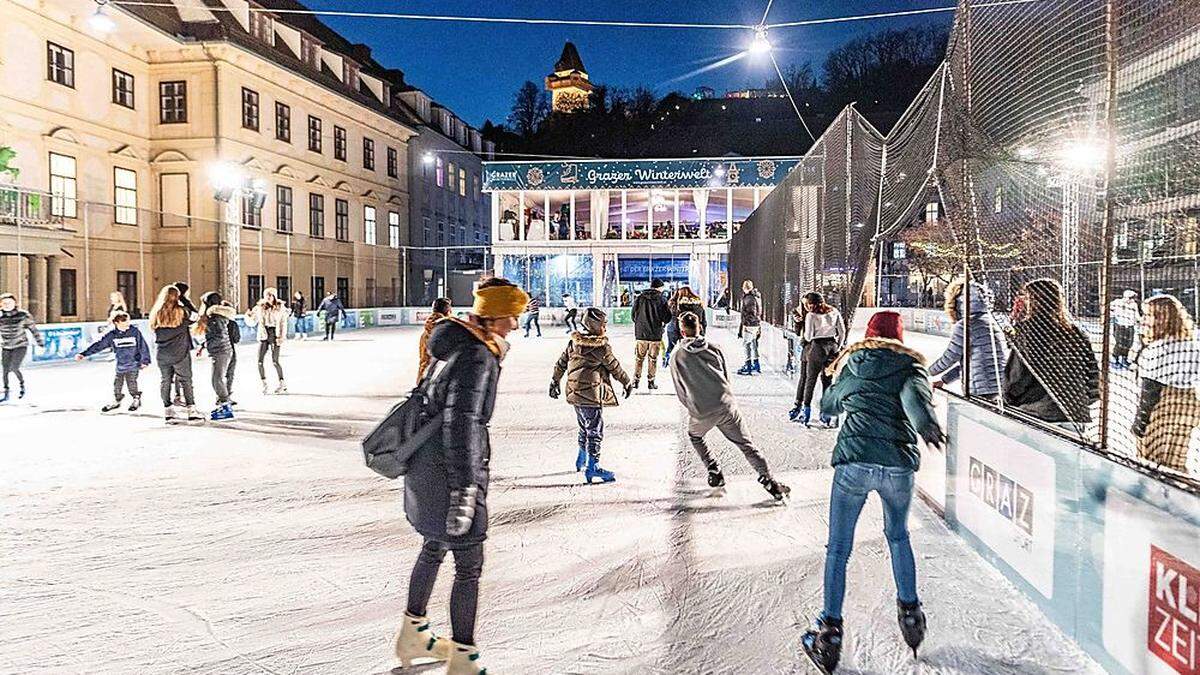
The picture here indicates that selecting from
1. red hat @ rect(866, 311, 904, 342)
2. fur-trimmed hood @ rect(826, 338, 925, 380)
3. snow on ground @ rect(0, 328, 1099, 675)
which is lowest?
snow on ground @ rect(0, 328, 1099, 675)

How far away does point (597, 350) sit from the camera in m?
6.34

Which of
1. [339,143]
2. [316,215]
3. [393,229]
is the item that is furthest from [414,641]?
[393,229]

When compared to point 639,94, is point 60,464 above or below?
below

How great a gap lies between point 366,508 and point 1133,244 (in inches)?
226

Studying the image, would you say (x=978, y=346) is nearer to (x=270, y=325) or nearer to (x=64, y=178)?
(x=270, y=325)

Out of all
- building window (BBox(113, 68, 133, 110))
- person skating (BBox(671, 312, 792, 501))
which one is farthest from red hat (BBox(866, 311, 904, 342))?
building window (BBox(113, 68, 133, 110))

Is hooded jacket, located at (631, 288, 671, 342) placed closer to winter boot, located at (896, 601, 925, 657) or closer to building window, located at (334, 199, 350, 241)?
winter boot, located at (896, 601, 925, 657)

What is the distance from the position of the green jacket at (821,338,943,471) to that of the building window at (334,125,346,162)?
33398 mm

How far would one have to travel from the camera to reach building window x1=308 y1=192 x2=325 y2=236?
1249 inches

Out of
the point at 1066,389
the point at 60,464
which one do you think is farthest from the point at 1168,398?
the point at 60,464

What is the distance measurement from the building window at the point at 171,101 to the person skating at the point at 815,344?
24611mm

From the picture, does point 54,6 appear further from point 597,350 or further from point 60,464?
point 597,350

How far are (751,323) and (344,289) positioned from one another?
21939mm

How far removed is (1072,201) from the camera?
4.14 meters
